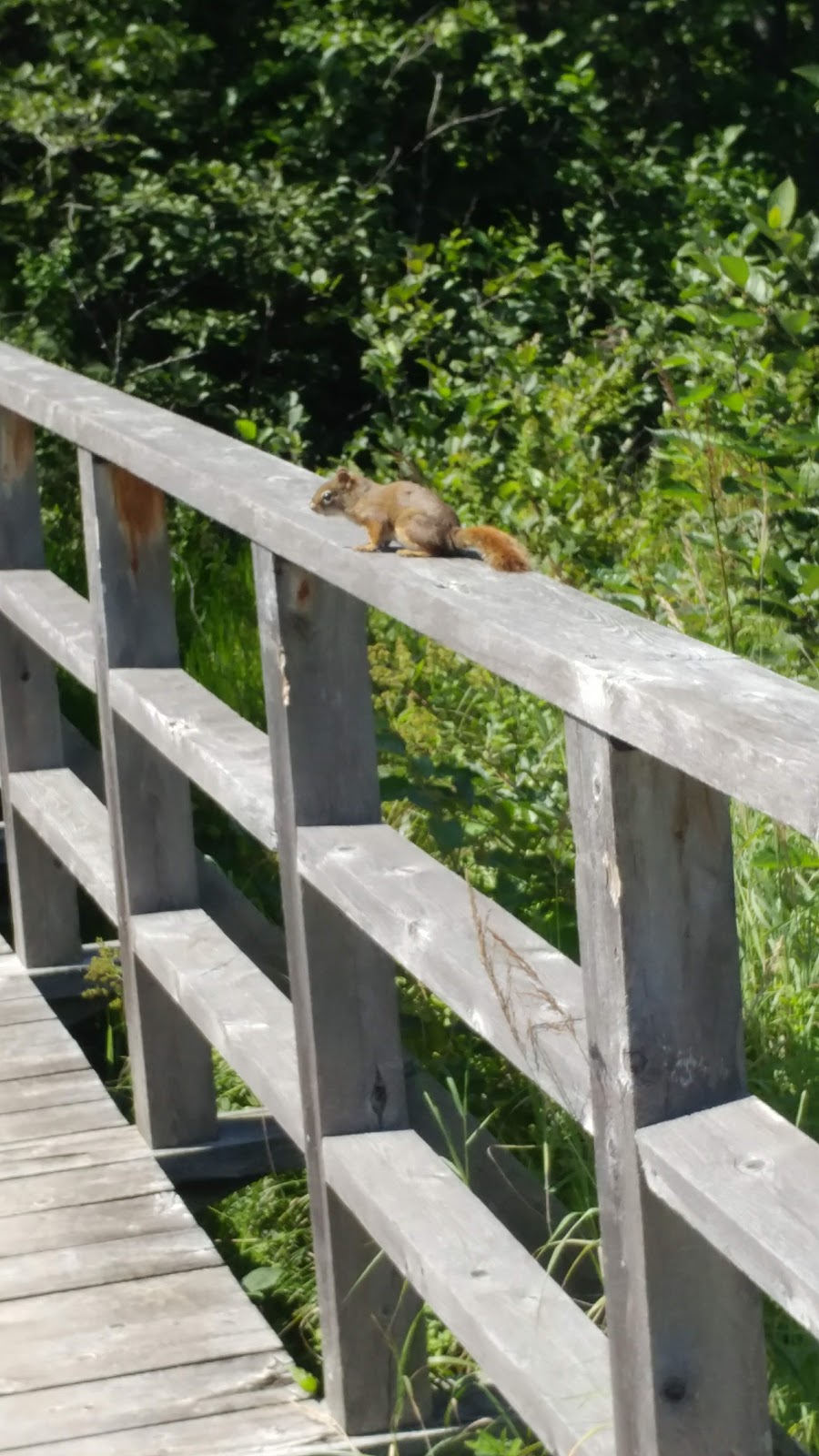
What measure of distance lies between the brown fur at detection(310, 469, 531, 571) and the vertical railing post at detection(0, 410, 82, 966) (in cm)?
178

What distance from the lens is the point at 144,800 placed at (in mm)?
3285

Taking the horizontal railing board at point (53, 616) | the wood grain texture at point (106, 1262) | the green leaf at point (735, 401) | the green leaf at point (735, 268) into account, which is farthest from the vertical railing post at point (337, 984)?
the green leaf at point (735, 401)

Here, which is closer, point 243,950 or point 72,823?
point 243,950

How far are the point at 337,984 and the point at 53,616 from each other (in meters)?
1.47

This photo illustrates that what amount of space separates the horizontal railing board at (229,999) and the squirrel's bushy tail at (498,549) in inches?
30.1

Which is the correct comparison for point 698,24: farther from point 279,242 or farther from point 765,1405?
point 765,1405

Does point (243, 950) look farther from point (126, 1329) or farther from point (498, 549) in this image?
point (498, 549)

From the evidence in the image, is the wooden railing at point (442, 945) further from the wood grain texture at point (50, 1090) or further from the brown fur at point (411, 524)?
the wood grain texture at point (50, 1090)

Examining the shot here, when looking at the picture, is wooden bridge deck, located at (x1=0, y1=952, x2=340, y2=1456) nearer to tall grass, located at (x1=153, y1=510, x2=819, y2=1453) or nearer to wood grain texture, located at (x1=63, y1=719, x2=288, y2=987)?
tall grass, located at (x1=153, y1=510, x2=819, y2=1453)

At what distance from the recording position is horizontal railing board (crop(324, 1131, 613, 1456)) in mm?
1917

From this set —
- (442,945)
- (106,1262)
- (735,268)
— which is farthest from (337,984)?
(735,268)

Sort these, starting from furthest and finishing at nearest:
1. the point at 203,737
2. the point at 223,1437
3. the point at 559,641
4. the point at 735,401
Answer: the point at 735,401, the point at 203,737, the point at 223,1437, the point at 559,641

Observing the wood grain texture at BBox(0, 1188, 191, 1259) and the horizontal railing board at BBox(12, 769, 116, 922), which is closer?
the wood grain texture at BBox(0, 1188, 191, 1259)

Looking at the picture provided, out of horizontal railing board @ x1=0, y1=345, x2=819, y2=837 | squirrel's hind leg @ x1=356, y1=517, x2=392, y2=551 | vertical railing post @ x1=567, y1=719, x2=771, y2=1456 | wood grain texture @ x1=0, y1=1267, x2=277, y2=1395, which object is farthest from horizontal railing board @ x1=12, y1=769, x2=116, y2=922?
vertical railing post @ x1=567, y1=719, x2=771, y2=1456
